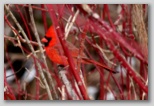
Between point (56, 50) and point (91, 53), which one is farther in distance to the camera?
point (91, 53)

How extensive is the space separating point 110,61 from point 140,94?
0.31 m

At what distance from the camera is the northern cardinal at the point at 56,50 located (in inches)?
73.9

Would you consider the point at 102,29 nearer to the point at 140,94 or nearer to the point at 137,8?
the point at 137,8

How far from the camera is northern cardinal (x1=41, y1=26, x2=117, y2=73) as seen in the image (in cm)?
188

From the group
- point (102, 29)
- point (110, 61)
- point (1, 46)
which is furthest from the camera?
point (1, 46)

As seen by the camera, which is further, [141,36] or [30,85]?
[30,85]

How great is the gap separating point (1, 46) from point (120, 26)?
791 mm

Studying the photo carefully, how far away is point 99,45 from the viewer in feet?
6.78

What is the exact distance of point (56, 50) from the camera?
6.28ft

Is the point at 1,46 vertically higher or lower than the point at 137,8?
lower

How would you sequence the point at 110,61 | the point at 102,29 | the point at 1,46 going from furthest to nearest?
the point at 1,46 < the point at 110,61 < the point at 102,29

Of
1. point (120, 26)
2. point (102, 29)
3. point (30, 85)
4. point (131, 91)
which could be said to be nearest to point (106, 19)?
point (120, 26)

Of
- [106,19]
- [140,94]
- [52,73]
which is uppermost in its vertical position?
[106,19]

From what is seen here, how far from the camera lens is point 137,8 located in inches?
78.8
